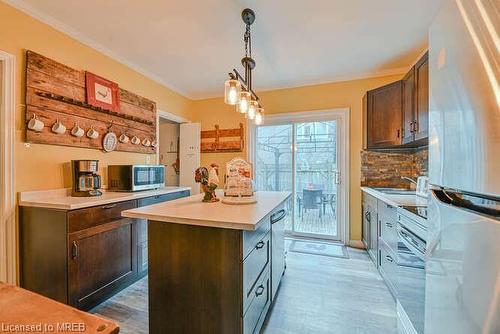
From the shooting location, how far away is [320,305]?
1.92 meters

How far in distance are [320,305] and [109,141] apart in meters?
2.80

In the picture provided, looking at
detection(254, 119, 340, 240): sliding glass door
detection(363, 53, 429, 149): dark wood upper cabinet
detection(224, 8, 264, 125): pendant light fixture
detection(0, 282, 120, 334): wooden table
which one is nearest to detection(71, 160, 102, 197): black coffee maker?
detection(224, 8, 264, 125): pendant light fixture

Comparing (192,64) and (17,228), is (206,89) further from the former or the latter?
(17,228)

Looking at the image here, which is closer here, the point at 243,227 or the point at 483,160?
the point at 483,160

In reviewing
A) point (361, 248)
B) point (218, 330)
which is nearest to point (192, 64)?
point (218, 330)

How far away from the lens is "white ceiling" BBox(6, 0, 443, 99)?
1.90m

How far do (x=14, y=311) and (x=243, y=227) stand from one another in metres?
0.81

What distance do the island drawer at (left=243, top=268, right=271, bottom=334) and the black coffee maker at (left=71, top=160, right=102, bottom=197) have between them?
1786 mm

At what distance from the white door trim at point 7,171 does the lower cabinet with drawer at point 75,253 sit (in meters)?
0.06

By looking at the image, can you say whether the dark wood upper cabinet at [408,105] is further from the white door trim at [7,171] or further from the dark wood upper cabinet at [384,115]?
the white door trim at [7,171]

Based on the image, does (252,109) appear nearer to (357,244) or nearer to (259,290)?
(259,290)

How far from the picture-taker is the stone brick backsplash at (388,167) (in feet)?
10.0

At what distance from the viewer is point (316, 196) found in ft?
12.0

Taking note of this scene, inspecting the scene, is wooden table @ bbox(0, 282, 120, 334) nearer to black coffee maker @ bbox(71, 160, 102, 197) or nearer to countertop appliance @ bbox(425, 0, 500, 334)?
countertop appliance @ bbox(425, 0, 500, 334)
